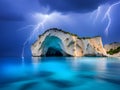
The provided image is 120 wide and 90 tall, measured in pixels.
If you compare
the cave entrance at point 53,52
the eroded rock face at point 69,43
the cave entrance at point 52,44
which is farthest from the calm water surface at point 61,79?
the cave entrance at point 53,52

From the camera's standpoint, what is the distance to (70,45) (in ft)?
140

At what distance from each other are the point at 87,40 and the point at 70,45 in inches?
160

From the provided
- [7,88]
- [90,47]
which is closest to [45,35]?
[90,47]

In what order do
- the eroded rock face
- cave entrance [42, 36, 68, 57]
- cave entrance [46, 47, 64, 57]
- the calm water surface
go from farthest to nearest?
cave entrance [46, 47, 64, 57]
cave entrance [42, 36, 68, 57]
the eroded rock face
the calm water surface

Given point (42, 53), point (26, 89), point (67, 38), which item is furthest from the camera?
point (42, 53)

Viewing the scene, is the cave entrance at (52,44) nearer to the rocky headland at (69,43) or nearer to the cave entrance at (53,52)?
the rocky headland at (69,43)

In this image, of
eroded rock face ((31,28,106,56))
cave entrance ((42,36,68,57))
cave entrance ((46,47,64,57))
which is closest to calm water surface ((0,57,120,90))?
eroded rock face ((31,28,106,56))

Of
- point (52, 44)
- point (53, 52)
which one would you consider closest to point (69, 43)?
point (52, 44)

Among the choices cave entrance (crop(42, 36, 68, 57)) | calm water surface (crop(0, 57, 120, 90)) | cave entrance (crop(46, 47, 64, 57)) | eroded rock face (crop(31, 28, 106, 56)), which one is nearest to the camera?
calm water surface (crop(0, 57, 120, 90))

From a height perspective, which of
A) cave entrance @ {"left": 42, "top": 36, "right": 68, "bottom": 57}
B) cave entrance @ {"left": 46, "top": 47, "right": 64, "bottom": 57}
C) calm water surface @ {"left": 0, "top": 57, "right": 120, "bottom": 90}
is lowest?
calm water surface @ {"left": 0, "top": 57, "right": 120, "bottom": 90}

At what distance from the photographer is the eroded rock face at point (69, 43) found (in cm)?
4206

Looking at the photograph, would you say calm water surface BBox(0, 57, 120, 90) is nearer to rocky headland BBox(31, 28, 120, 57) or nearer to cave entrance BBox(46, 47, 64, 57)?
rocky headland BBox(31, 28, 120, 57)

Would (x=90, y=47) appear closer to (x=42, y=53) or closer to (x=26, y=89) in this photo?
(x=42, y=53)

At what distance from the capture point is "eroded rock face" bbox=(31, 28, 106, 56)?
138 ft
